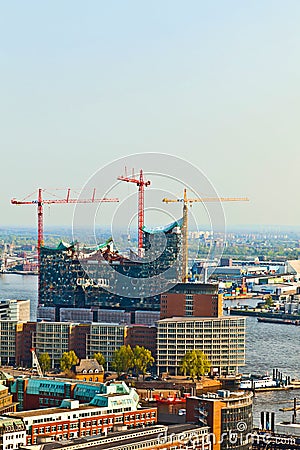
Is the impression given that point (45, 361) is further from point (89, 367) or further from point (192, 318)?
point (192, 318)

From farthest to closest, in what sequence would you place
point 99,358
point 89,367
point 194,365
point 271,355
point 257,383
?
point 271,355 → point 99,358 → point 194,365 → point 257,383 → point 89,367

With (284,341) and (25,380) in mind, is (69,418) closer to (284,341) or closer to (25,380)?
(25,380)

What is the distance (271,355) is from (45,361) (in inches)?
179

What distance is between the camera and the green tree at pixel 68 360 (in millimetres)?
20625

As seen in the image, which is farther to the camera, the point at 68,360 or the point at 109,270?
the point at 109,270

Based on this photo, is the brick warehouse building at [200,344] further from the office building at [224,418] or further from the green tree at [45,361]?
the office building at [224,418]

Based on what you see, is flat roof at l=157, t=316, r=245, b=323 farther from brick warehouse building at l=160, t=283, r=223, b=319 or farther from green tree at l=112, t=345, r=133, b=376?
green tree at l=112, t=345, r=133, b=376

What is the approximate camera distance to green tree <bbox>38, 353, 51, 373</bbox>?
21016 millimetres

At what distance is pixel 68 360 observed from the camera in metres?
20.7

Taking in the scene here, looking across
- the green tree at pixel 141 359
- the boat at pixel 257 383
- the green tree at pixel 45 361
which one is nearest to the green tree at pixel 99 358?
the green tree at pixel 141 359

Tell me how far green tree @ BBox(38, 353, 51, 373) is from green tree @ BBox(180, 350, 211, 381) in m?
2.30

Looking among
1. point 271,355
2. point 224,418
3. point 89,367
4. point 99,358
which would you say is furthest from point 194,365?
point 224,418

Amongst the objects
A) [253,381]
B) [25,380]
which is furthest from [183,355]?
[25,380]

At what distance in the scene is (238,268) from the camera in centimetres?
4812
